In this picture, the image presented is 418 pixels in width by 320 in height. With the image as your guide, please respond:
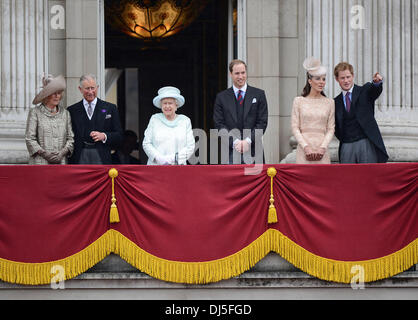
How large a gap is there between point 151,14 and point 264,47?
3688mm

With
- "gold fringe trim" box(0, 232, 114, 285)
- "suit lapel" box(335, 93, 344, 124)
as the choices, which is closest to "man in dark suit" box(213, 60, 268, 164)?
"suit lapel" box(335, 93, 344, 124)

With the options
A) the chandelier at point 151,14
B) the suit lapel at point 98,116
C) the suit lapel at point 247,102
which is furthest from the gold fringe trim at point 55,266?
the chandelier at point 151,14

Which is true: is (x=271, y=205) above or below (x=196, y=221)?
above

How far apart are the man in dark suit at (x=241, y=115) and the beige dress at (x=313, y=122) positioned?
437 mm

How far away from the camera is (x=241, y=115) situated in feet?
36.1

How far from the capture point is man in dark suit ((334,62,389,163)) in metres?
10.9

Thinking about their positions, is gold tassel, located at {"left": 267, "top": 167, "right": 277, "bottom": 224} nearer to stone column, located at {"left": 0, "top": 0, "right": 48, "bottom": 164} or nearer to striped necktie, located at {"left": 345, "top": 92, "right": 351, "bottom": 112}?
striped necktie, located at {"left": 345, "top": 92, "right": 351, "bottom": 112}

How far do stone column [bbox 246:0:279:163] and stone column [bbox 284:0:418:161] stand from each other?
2.85 feet

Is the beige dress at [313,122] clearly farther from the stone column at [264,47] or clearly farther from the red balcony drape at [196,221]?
the stone column at [264,47]

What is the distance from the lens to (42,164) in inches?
421

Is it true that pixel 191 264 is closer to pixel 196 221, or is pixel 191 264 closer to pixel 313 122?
pixel 196 221

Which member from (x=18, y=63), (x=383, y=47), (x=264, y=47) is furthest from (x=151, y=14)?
(x=383, y=47)

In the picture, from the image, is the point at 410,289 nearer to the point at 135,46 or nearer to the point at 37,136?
the point at 37,136

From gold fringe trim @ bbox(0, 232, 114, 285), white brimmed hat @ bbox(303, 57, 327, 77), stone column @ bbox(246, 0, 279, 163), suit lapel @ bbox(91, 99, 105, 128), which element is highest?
stone column @ bbox(246, 0, 279, 163)
